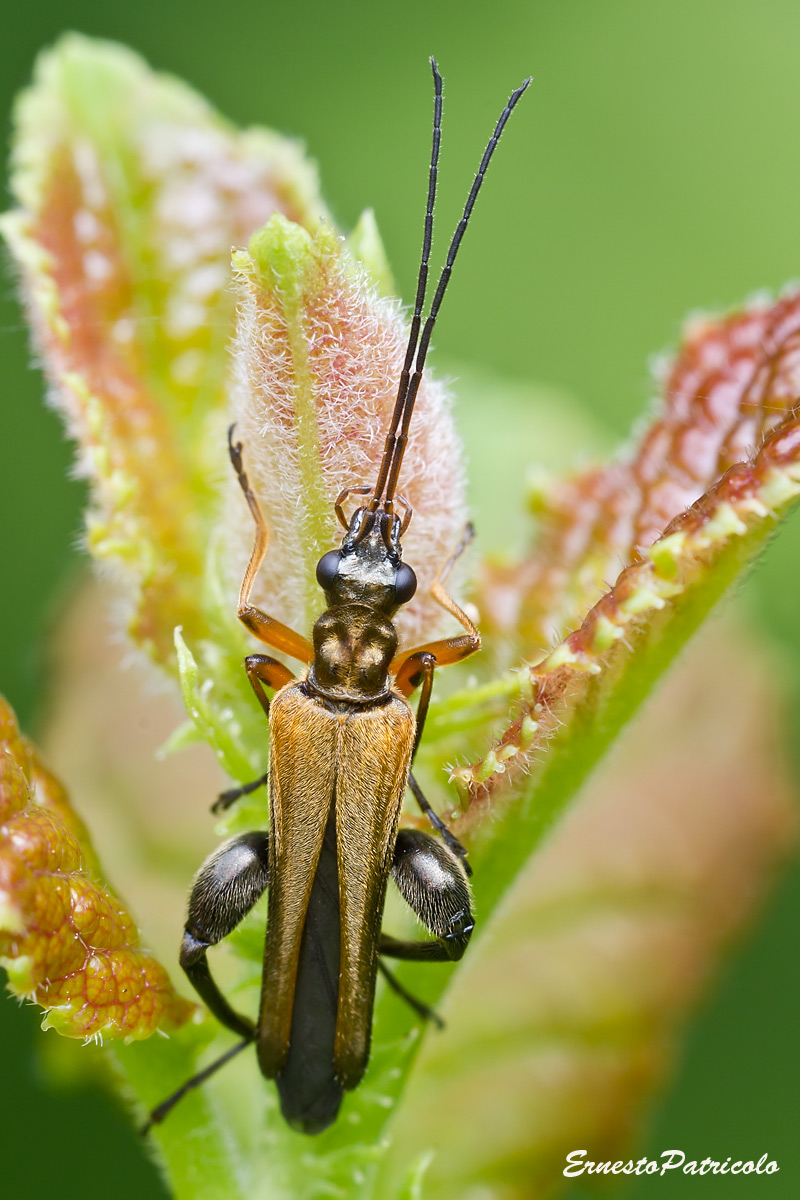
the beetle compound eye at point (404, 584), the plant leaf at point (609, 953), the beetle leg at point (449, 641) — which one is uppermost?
the beetle compound eye at point (404, 584)

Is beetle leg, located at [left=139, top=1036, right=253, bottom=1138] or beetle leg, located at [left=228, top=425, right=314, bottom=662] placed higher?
beetle leg, located at [left=228, top=425, right=314, bottom=662]

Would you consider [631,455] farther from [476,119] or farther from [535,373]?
[476,119]

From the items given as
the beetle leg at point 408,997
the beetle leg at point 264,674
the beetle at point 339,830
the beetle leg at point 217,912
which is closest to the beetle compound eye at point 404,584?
the beetle at point 339,830

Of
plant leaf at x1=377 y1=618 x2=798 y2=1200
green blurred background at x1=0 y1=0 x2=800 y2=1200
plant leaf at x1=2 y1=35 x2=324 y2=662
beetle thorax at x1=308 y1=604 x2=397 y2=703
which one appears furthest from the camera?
green blurred background at x1=0 y1=0 x2=800 y2=1200

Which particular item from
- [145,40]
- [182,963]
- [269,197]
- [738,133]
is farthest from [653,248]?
[182,963]

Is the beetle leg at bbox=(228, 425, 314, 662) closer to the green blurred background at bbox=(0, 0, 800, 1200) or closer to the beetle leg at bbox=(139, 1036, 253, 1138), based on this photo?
the beetle leg at bbox=(139, 1036, 253, 1138)

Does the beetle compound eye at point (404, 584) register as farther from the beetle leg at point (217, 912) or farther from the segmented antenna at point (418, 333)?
the beetle leg at point (217, 912)

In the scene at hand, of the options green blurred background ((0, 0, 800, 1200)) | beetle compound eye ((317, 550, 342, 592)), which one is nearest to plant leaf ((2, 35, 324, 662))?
beetle compound eye ((317, 550, 342, 592))

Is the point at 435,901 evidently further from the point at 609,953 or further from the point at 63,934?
the point at 609,953
